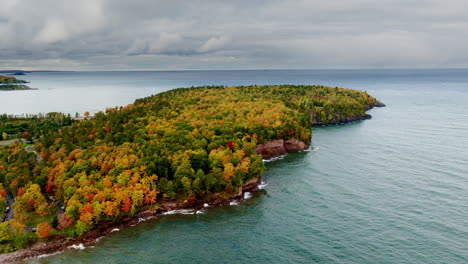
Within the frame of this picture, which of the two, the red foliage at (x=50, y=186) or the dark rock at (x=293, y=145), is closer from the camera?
the red foliage at (x=50, y=186)

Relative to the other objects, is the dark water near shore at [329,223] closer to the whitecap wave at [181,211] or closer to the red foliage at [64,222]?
the whitecap wave at [181,211]

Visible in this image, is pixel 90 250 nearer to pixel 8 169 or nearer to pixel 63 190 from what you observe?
pixel 63 190

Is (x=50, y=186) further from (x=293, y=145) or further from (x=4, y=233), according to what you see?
(x=293, y=145)

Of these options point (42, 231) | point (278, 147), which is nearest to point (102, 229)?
point (42, 231)

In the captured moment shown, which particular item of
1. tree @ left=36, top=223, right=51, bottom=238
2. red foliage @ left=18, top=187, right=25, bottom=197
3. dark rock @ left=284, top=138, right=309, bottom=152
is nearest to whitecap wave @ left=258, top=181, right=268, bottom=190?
dark rock @ left=284, top=138, right=309, bottom=152

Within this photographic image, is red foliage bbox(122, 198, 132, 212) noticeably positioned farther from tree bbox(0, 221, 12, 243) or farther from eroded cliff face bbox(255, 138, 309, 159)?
eroded cliff face bbox(255, 138, 309, 159)

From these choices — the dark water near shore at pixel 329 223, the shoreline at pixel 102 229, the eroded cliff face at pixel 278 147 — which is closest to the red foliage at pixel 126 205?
the shoreline at pixel 102 229
